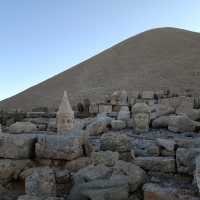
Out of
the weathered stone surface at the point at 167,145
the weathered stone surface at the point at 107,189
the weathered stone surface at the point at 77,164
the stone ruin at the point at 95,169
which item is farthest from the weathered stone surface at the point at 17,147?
the weathered stone surface at the point at 167,145

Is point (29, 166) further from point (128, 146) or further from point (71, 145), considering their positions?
point (128, 146)

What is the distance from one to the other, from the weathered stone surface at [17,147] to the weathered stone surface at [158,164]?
1.53m

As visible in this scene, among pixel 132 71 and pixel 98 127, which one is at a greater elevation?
pixel 132 71

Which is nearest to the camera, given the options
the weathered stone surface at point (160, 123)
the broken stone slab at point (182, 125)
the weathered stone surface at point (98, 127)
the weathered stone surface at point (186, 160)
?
the weathered stone surface at point (186, 160)

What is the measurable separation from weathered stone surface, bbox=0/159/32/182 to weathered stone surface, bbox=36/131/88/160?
231mm

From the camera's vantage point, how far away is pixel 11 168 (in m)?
3.99

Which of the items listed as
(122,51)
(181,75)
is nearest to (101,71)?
(122,51)

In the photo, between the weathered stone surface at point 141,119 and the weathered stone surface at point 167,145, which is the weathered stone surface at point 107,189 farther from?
the weathered stone surface at point 141,119

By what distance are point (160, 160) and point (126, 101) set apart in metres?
11.3

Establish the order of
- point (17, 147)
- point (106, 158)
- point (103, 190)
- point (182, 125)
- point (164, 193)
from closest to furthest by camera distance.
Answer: point (164, 193)
point (103, 190)
point (106, 158)
point (17, 147)
point (182, 125)

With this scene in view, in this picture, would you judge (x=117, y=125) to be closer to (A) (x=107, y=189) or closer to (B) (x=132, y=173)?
(B) (x=132, y=173)

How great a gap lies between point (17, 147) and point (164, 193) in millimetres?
2225

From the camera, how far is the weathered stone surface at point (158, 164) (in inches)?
145

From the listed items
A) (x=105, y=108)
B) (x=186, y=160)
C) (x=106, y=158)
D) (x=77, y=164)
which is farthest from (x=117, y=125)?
(x=105, y=108)
